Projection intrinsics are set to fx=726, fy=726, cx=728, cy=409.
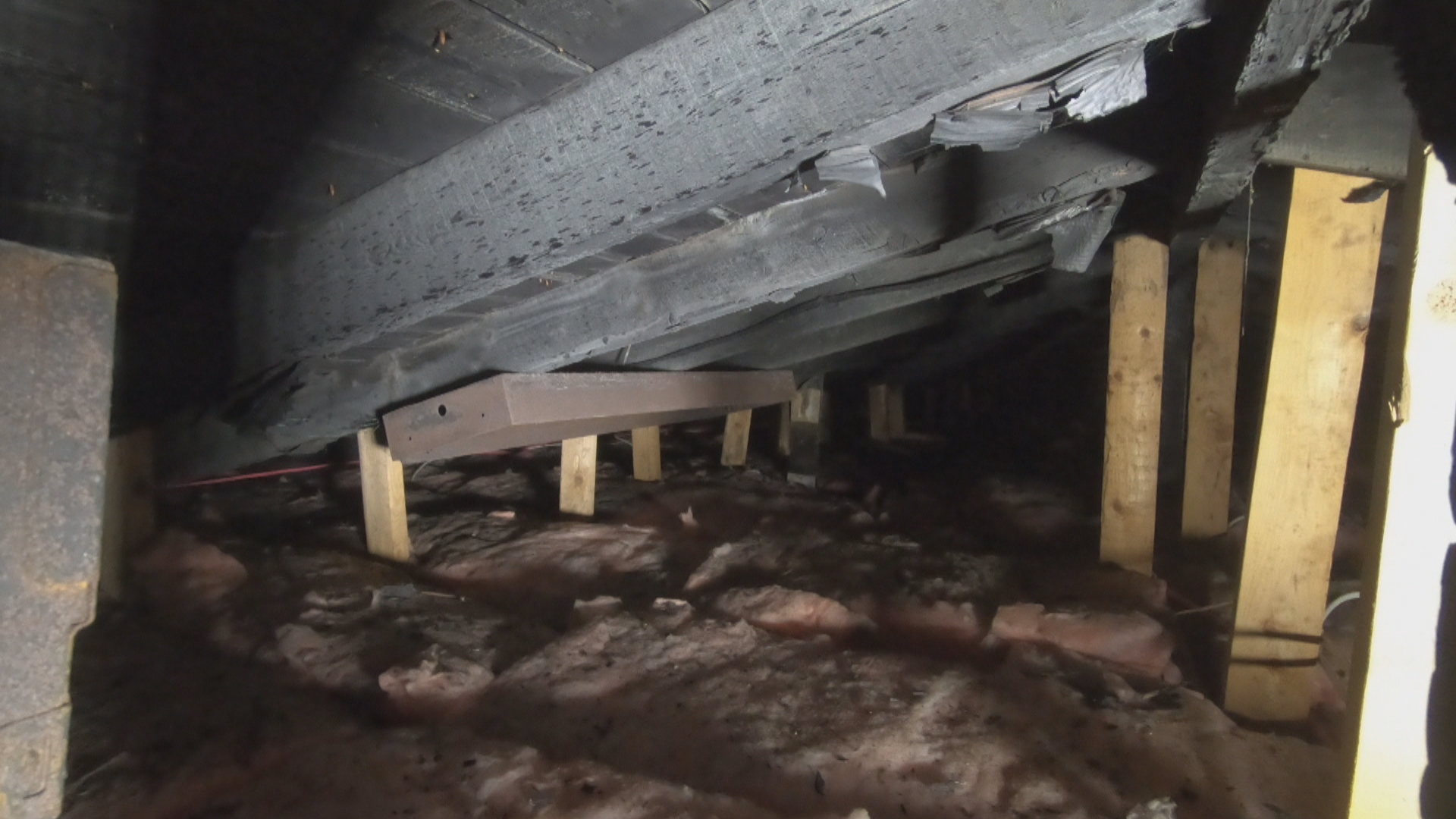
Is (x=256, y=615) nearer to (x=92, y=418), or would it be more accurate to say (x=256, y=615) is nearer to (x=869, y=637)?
(x=92, y=418)

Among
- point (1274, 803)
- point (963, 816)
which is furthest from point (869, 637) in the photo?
point (1274, 803)

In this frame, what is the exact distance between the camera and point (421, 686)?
1964 mm

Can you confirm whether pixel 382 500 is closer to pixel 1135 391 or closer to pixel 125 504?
pixel 125 504

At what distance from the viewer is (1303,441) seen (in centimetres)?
171

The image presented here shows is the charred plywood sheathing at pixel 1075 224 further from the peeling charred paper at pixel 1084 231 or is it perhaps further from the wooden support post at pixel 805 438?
the wooden support post at pixel 805 438

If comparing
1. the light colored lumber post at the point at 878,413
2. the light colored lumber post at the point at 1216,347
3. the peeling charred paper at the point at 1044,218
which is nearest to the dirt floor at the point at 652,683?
the light colored lumber post at the point at 1216,347

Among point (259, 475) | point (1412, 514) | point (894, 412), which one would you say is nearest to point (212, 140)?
point (1412, 514)

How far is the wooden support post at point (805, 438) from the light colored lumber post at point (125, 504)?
3.52m

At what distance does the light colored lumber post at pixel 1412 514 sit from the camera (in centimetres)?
90

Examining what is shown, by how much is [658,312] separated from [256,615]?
1.70m

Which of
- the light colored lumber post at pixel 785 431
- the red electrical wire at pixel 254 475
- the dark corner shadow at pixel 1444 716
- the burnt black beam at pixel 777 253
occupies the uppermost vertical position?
the burnt black beam at pixel 777 253

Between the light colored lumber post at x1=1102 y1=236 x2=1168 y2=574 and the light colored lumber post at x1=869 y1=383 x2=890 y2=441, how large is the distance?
14.1 ft

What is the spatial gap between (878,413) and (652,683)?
5.14 metres

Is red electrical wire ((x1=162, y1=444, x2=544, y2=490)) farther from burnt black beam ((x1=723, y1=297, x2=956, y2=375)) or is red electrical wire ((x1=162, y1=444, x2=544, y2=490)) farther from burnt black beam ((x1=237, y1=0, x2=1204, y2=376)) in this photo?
burnt black beam ((x1=237, y1=0, x2=1204, y2=376))
